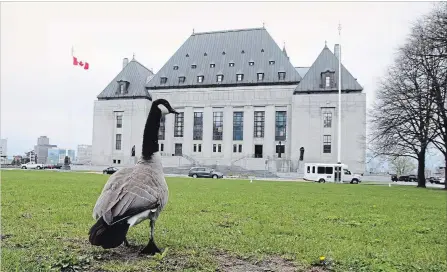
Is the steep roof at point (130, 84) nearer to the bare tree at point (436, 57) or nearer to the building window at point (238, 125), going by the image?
the building window at point (238, 125)

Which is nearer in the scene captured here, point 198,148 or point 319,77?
point 319,77

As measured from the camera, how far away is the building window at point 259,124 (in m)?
72.0

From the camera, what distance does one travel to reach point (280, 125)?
7106cm

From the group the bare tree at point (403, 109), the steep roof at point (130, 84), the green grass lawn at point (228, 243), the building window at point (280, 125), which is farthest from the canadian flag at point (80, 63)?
the green grass lawn at point (228, 243)

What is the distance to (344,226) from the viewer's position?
854 centimetres

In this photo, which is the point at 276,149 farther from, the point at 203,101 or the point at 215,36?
the point at 215,36

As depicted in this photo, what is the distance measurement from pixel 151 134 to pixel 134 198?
1144mm

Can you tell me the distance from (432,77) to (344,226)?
90.7ft

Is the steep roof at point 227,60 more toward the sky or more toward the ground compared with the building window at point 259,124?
more toward the sky

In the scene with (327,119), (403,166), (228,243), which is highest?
(327,119)

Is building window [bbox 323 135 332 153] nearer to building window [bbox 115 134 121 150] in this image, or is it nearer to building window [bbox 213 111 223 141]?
building window [bbox 213 111 223 141]

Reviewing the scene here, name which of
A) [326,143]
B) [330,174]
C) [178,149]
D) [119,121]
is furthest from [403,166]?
[119,121]

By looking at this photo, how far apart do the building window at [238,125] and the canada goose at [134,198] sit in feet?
222

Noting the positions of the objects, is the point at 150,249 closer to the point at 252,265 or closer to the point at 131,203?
the point at 131,203
